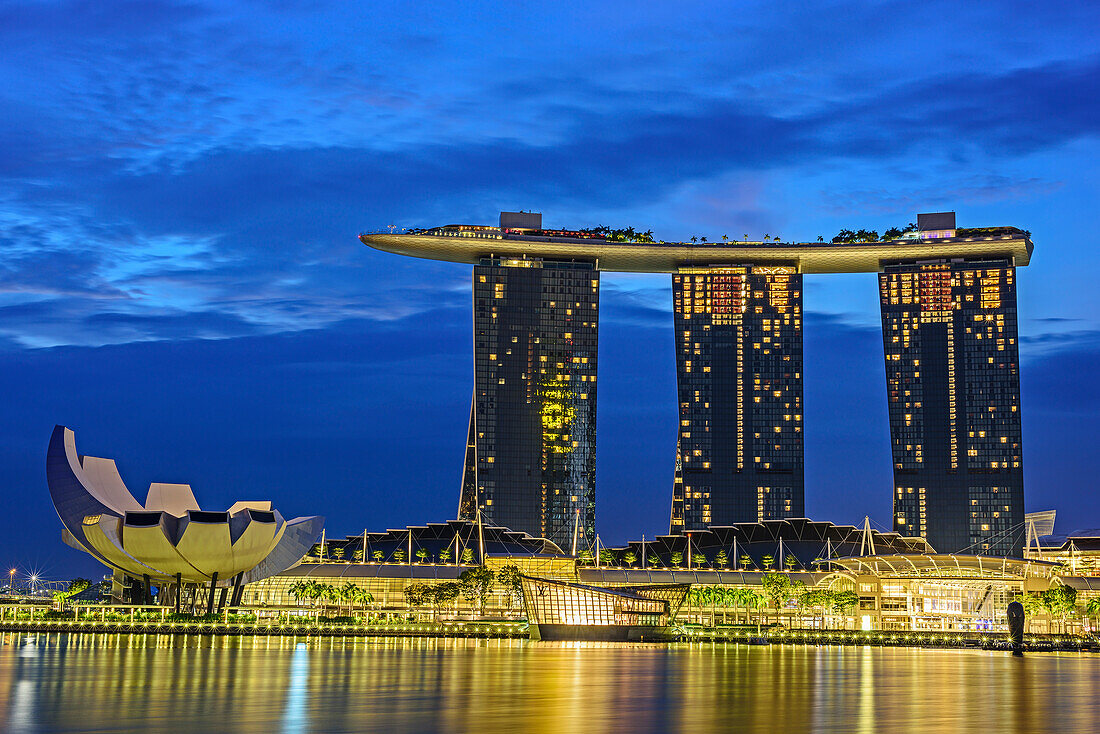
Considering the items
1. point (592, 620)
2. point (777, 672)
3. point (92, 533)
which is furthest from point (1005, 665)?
point (92, 533)

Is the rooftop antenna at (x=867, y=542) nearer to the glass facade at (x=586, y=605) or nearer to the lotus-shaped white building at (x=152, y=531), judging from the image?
the glass facade at (x=586, y=605)

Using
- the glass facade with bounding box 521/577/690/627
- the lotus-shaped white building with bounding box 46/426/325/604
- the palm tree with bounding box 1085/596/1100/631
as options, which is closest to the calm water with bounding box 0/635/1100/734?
the lotus-shaped white building with bounding box 46/426/325/604

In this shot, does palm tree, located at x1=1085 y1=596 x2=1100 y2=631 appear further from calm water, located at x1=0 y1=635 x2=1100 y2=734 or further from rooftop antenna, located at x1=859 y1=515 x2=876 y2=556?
calm water, located at x1=0 y1=635 x2=1100 y2=734

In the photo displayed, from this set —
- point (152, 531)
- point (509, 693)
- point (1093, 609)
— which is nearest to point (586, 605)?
point (152, 531)

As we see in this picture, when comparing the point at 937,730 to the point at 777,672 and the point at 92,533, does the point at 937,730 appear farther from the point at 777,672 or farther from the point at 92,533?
the point at 92,533

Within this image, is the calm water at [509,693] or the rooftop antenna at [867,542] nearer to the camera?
the calm water at [509,693]

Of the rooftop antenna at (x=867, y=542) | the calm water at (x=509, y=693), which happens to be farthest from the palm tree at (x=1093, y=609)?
the calm water at (x=509, y=693)

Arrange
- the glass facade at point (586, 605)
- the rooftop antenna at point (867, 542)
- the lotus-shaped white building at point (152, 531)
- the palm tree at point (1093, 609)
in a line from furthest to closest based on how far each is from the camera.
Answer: the rooftop antenna at point (867, 542) → the palm tree at point (1093, 609) → the glass facade at point (586, 605) → the lotus-shaped white building at point (152, 531)
